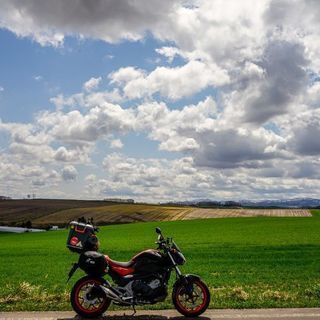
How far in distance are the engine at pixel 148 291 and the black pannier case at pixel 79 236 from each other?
1.33 m

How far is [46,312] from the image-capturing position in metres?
10.3

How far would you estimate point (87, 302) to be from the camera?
10094 millimetres

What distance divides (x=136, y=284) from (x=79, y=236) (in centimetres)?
153

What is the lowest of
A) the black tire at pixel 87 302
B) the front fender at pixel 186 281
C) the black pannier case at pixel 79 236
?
the black tire at pixel 87 302

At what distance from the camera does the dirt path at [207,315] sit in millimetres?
9578

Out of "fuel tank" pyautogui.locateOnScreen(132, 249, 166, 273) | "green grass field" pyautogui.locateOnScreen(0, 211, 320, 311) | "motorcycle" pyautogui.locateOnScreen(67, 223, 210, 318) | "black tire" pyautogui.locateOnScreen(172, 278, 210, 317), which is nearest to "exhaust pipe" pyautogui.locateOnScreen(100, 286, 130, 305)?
"motorcycle" pyautogui.locateOnScreen(67, 223, 210, 318)

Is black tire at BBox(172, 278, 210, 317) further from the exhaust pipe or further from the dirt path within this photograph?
the exhaust pipe

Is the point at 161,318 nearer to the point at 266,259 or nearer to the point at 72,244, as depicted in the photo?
the point at 72,244

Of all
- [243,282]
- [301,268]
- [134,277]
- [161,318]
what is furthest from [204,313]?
[301,268]

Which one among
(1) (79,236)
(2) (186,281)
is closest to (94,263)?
(1) (79,236)

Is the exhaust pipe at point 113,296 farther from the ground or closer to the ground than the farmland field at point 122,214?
closer to the ground

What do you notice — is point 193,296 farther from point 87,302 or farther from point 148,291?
point 87,302

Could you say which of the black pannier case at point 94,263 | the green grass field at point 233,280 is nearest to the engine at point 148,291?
the black pannier case at point 94,263

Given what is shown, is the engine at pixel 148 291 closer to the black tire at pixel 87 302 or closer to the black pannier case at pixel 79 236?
the black tire at pixel 87 302
